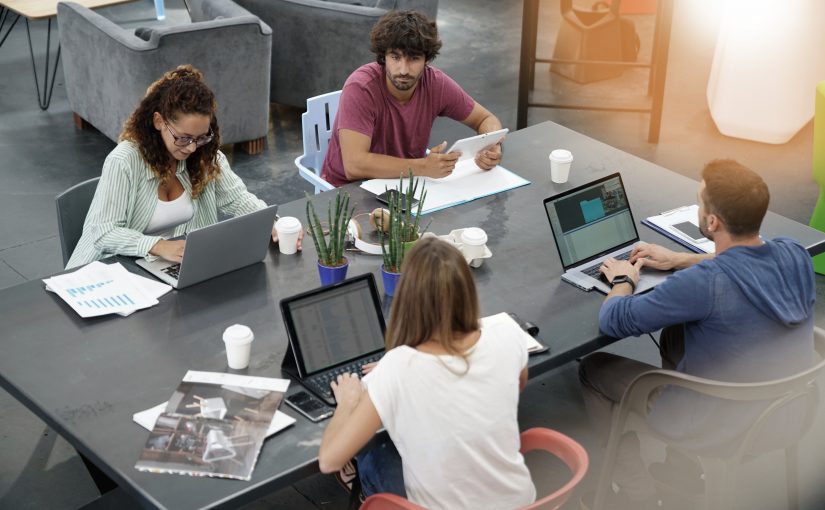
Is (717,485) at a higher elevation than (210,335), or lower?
lower

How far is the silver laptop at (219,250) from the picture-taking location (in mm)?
2939

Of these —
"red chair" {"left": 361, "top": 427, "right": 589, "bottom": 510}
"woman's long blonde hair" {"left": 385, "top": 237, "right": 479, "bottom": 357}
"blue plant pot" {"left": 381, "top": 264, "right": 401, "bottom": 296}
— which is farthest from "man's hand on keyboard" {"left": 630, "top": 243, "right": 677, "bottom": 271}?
"woman's long blonde hair" {"left": 385, "top": 237, "right": 479, "bottom": 357}

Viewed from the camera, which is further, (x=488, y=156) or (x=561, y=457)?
(x=488, y=156)

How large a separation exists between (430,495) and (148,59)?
11.7ft

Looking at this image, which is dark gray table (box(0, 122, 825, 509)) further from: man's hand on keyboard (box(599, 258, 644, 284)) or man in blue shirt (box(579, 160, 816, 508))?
man in blue shirt (box(579, 160, 816, 508))

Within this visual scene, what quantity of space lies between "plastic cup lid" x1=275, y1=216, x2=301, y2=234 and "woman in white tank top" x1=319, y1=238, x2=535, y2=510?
0.96 m

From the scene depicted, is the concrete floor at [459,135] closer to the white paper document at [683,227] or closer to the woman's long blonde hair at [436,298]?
the white paper document at [683,227]

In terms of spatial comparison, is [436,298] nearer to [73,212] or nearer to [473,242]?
[473,242]

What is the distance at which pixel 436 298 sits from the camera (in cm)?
227

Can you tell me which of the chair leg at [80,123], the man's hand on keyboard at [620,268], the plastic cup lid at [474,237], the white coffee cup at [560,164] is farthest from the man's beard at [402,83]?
the chair leg at [80,123]

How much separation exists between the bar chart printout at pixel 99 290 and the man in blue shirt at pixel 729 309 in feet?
4.36

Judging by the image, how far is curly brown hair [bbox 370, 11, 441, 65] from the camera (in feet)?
12.3

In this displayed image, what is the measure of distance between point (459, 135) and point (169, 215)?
296 centimetres

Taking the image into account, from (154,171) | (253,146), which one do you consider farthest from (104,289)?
(253,146)
